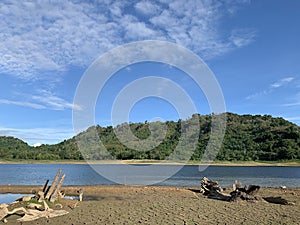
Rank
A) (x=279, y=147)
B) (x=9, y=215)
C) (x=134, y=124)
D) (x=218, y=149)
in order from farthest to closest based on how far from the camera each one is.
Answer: (x=134, y=124)
(x=218, y=149)
(x=279, y=147)
(x=9, y=215)

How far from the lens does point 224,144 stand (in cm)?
12975

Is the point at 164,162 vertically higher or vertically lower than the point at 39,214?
higher

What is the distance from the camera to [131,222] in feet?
44.2

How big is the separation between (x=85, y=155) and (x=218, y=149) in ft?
172

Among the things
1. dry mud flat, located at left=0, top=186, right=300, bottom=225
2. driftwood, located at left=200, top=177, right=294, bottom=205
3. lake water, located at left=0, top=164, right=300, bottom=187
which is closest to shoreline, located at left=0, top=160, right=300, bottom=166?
lake water, located at left=0, top=164, right=300, bottom=187

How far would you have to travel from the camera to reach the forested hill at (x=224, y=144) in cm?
11306

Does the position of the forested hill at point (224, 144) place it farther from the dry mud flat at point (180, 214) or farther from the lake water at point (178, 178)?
the dry mud flat at point (180, 214)

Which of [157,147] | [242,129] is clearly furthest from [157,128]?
[242,129]

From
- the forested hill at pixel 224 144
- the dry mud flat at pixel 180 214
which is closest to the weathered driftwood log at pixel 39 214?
the dry mud flat at pixel 180 214

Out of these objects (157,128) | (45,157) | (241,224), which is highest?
(157,128)

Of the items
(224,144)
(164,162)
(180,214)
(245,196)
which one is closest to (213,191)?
(245,196)

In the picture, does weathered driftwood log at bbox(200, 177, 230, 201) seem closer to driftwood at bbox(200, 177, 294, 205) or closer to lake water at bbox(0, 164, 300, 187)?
driftwood at bbox(200, 177, 294, 205)

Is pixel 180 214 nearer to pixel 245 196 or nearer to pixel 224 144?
pixel 245 196

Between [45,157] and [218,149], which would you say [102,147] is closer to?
[45,157]
